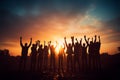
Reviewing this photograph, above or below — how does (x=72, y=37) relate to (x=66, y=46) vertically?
above

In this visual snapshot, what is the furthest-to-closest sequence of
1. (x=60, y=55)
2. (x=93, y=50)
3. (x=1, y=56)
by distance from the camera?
1. (x=1, y=56)
2. (x=60, y=55)
3. (x=93, y=50)

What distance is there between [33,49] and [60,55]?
713 centimetres

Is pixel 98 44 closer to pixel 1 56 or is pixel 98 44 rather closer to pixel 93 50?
pixel 93 50

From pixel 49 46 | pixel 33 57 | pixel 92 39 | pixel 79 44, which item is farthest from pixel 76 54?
pixel 33 57

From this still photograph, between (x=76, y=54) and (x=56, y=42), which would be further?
(x=56, y=42)

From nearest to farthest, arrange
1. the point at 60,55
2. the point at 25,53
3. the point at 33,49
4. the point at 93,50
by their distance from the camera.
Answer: the point at 25,53
the point at 93,50
the point at 33,49
the point at 60,55

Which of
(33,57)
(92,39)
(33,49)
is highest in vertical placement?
(92,39)

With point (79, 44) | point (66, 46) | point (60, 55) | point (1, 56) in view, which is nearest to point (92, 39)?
point (79, 44)

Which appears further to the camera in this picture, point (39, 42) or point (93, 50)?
point (39, 42)

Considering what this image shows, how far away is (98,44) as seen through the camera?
21.6 meters

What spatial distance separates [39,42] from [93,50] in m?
10.6

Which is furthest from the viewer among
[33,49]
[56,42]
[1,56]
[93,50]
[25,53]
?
[1,56]

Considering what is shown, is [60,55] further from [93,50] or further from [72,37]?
[93,50]

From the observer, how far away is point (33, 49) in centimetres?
2411
